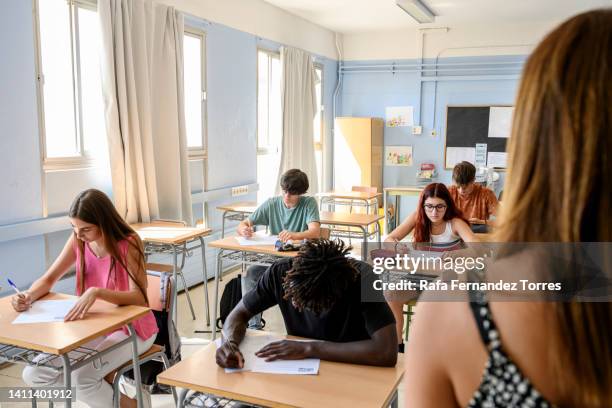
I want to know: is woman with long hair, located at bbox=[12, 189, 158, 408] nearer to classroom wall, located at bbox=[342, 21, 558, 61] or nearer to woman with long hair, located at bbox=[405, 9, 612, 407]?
woman with long hair, located at bbox=[405, 9, 612, 407]

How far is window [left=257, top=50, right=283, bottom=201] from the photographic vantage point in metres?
6.46

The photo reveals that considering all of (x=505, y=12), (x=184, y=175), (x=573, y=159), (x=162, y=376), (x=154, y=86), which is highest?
(x=505, y=12)

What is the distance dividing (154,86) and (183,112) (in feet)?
1.09

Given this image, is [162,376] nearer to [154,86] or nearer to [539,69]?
[539,69]

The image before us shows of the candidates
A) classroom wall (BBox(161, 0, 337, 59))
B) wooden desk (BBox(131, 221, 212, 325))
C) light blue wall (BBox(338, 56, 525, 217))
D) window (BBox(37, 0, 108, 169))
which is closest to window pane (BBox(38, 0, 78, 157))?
window (BBox(37, 0, 108, 169))

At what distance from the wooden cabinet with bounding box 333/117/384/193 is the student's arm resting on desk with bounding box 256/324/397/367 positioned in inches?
238

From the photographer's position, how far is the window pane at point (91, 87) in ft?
12.9

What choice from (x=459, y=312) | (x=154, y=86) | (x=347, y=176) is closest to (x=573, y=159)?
(x=459, y=312)

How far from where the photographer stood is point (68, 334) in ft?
6.44

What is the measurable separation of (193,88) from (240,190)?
1.27m

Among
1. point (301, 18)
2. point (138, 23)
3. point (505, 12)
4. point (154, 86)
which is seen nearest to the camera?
point (138, 23)

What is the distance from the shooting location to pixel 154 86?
4.51 meters

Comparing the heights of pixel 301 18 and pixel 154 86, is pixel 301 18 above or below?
above

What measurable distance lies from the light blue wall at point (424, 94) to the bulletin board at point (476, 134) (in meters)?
0.09
